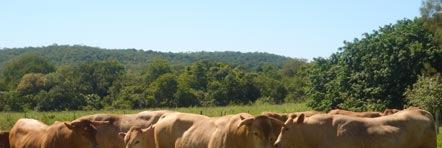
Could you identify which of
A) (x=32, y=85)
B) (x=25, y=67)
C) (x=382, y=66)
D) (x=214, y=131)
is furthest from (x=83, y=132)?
(x=25, y=67)

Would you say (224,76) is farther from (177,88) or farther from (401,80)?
(401,80)

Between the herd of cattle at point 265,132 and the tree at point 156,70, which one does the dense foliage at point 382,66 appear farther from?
the tree at point 156,70

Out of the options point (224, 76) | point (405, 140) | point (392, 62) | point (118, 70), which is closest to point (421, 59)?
point (392, 62)

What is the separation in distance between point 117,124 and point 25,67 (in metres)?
107

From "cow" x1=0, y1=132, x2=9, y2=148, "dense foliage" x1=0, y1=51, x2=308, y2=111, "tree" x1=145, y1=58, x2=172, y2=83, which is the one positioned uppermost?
"cow" x1=0, y1=132, x2=9, y2=148

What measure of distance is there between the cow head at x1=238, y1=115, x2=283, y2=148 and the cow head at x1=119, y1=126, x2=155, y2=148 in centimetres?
327

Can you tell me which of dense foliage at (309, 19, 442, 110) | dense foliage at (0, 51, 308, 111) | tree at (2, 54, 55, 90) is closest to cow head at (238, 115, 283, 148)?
dense foliage at (309, 19, 442, 110)

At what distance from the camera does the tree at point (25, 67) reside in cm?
11212

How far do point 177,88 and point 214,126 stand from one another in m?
73.1

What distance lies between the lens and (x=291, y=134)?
33.8ft

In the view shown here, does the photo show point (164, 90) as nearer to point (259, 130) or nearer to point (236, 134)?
point (236, 134)

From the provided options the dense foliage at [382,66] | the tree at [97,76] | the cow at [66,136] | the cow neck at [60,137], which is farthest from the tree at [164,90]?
the cow neck at [60,137]

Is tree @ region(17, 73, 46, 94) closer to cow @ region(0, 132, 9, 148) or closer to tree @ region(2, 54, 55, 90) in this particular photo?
tree @ region(2, 54, 55, 90)

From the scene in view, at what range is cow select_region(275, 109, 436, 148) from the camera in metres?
10.3
